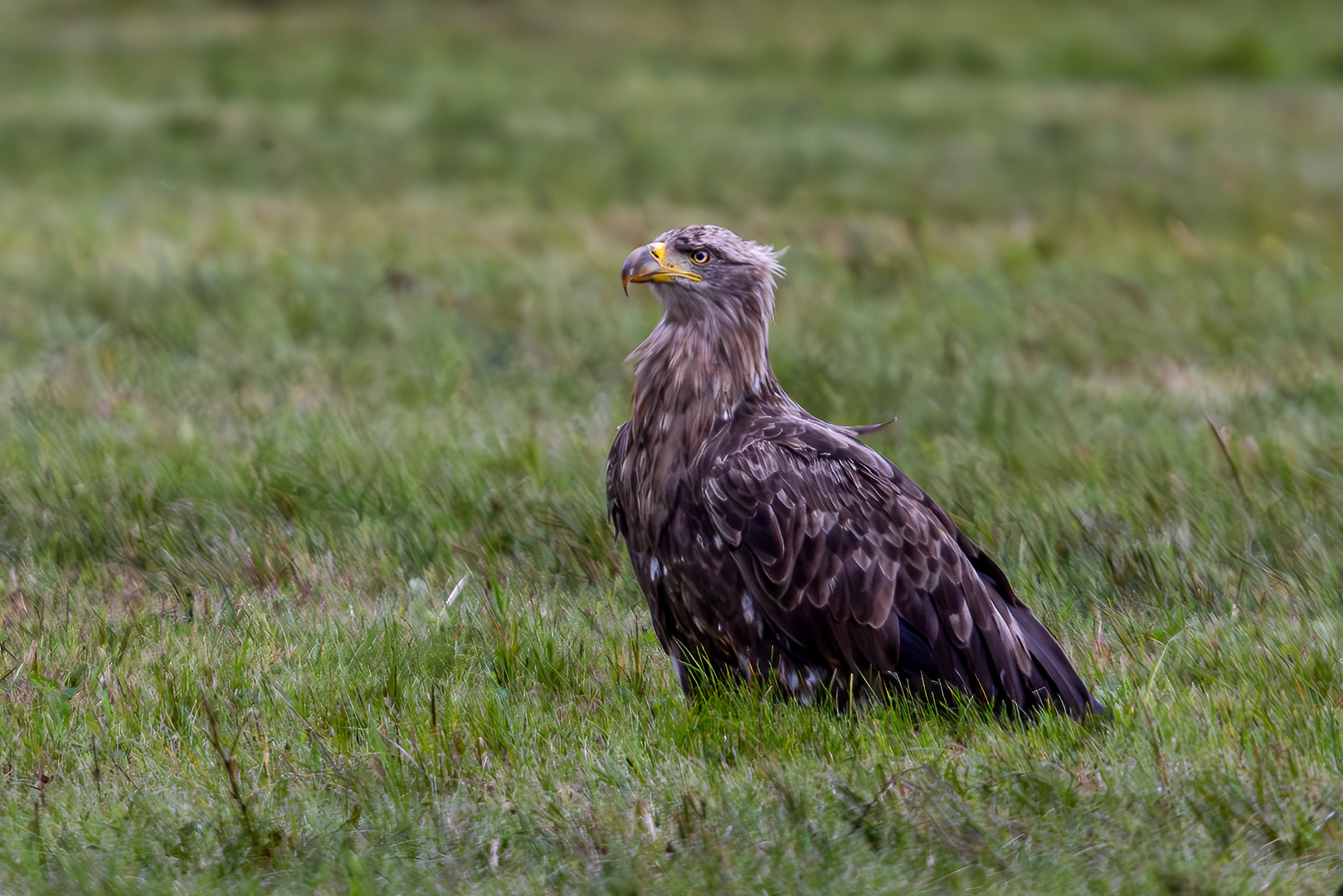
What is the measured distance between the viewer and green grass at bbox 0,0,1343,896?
138 inches

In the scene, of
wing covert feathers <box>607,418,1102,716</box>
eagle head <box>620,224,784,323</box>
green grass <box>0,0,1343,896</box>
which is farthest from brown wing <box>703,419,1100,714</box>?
eagle head <box>620,224,784,323</box>

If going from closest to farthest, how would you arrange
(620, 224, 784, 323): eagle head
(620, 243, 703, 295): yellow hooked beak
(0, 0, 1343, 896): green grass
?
1. (0, 0, 1343, 896): green grass
2. (620, 243, 703, 295): yellow hooked beak
3. (620, 224, 784, 323): eagle head

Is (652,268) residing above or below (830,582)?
above

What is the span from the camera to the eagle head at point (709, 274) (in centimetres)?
459

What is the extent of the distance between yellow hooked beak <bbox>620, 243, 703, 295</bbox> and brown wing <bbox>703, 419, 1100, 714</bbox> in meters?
0.59

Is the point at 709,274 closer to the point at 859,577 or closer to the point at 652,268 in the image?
the point at 652,268

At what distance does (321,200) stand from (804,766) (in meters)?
12.6

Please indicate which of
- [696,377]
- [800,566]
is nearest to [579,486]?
[696,377]

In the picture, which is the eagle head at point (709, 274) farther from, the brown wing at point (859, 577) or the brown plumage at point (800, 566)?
the brown wing at point (859, 577)

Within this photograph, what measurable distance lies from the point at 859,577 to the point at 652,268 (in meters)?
1.14

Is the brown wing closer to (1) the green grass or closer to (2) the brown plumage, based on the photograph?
(2) the brown plumage

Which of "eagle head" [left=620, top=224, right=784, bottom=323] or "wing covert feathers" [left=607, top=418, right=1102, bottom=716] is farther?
"eagle head" [left=620, top=224, right=784, bottom=323]

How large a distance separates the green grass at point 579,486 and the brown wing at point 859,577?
0.67 feet

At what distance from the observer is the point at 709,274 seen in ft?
15.2
